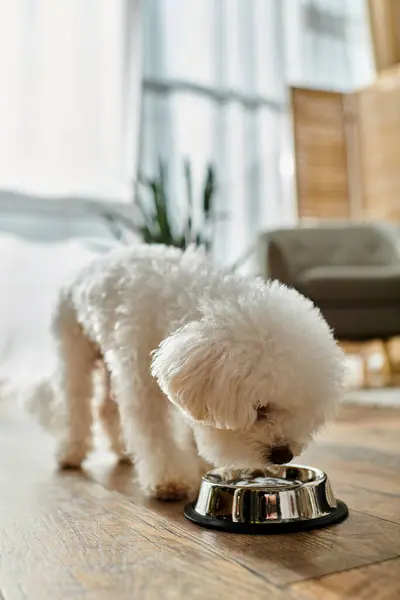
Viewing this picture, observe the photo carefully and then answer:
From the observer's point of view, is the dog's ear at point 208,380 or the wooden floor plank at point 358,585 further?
the dog's ear at point 208,380

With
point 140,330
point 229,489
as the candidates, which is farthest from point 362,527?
point 140,330

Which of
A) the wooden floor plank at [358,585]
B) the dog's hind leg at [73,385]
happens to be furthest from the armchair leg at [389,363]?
the wooden floor plank at [358,585]

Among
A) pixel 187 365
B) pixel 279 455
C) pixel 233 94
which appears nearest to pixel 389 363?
pixel 233 94

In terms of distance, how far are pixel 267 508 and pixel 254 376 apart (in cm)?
22

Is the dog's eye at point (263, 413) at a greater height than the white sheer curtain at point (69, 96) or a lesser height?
lesser

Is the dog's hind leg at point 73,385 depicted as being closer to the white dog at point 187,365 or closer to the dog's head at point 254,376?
the white dog at point 187,365

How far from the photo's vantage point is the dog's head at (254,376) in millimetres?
1173

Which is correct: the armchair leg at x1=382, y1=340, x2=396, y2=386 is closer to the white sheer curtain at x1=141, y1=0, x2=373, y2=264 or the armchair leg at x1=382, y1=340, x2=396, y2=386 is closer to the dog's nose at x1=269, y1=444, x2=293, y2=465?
the white sheer curtain at x1=141, y1=0, x2=373, y2=264

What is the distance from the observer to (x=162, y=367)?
1.20m

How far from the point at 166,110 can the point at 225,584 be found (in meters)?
3.97

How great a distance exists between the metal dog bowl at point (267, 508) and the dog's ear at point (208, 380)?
119 millimetres

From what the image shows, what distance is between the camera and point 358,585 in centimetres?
85

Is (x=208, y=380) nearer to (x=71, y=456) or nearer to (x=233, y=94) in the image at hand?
(x=71, y=456)

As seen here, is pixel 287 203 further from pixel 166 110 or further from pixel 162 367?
pixel 162 367
